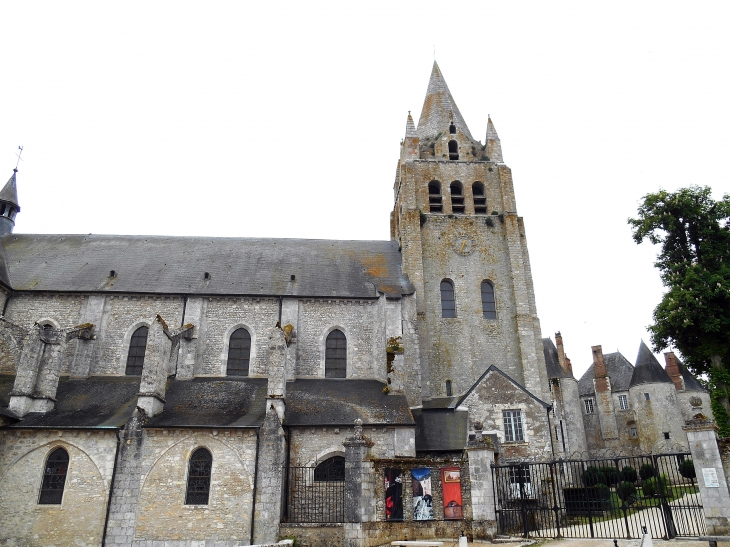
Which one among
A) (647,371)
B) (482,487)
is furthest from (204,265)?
(647,371)

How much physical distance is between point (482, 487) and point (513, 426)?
6.12 metres

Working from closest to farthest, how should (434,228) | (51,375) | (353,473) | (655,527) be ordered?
(655,527)
(353,473)
(51,375)
(434,228)

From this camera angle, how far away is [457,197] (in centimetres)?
2862

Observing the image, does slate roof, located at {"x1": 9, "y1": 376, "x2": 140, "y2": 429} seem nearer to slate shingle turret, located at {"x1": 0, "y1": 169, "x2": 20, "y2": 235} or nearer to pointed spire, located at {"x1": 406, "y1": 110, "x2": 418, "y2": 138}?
slate shingle turret, located at {"x1": 0, "y1": 169, "x2": 20, "y2": 235}

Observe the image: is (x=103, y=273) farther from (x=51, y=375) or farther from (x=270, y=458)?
(x=270, y=458)

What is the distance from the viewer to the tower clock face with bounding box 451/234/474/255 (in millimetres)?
26859

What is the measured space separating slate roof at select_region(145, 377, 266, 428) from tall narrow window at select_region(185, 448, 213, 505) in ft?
3.51

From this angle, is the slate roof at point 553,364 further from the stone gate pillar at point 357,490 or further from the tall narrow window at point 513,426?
the stone gate pillar at point 357,490

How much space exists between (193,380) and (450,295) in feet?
41.4

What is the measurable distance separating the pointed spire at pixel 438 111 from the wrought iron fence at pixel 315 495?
820 inches

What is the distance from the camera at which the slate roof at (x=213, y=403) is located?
18.2 meters

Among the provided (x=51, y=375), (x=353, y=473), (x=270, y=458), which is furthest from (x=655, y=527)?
(x=51, y=375)

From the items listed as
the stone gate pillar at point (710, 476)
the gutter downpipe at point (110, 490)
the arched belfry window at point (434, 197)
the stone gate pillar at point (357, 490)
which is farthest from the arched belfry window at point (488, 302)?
the gutter downpipe at point (110, 490)

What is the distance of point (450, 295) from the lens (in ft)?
85.3
